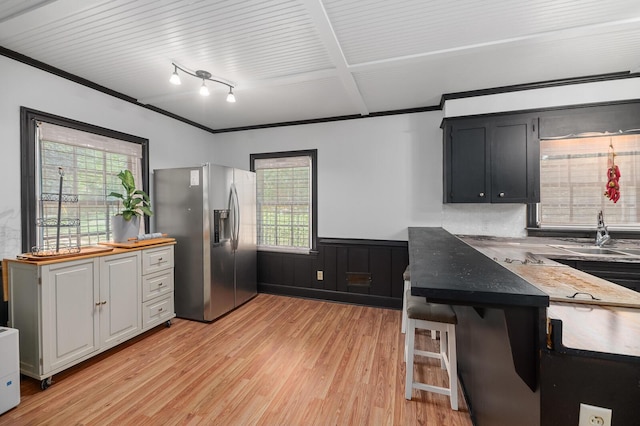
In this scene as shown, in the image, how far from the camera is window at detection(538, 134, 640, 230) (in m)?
2.54

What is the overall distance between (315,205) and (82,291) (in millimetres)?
2632

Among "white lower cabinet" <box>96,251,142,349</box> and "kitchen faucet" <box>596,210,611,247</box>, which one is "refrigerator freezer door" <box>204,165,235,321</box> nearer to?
"white lower cabinet" <box>96,251,142,349</box>

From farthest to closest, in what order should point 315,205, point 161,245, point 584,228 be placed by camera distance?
point 315,205 → point 161,245 → point 584,228

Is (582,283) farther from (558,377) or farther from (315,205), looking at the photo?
(315,205)

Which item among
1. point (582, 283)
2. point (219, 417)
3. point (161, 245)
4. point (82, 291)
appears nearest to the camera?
point (582, 283)

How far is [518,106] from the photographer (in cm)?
274

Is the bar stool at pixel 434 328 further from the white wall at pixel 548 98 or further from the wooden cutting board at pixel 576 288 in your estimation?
the white wall at pixel 548 98

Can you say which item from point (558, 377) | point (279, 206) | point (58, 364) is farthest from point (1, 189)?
A: point (558, 377)

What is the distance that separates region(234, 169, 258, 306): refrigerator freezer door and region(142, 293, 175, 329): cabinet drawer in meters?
0.78

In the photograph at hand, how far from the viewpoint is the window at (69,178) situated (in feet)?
7.34

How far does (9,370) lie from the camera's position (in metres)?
1.71

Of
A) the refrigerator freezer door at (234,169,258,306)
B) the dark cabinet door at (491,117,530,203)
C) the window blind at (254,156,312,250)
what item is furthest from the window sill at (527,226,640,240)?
the refrigerator freezer door at (234,169,258,306)

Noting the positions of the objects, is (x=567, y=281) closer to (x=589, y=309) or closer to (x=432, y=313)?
(x=589, y=309)

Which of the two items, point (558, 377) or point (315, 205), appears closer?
point (558, 377)
